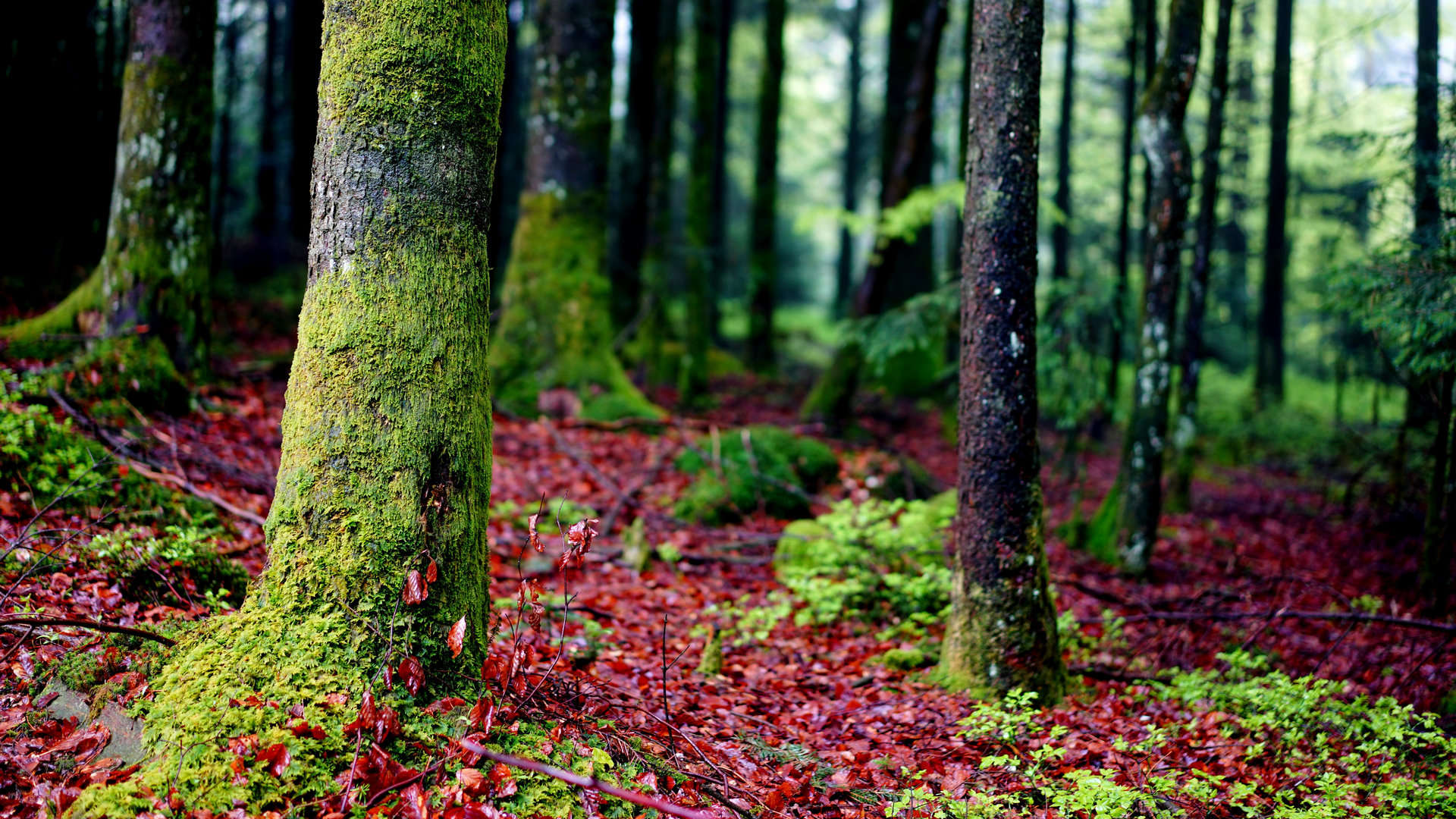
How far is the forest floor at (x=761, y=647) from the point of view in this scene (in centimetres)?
359

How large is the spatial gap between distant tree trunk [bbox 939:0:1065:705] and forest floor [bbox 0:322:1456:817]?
1.35 feet

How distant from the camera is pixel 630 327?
45.3 feet

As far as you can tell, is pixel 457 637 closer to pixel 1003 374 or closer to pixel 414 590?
pixel 414 590

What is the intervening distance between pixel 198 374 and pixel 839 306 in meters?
22.7

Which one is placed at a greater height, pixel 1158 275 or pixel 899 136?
pixel 899 136

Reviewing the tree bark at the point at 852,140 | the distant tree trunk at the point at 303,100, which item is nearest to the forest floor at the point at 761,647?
the distant tree trunk at the point at 303,100

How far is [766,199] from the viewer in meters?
17.8

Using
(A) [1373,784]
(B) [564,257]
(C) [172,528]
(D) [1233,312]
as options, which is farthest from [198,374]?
(D) [1233,312]

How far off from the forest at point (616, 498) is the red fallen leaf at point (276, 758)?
0.03 m

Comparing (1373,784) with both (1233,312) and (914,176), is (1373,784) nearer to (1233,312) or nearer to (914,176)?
(914,176)

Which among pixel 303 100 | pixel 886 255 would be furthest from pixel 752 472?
pixel 303 100

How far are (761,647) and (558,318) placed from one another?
5.88 metres

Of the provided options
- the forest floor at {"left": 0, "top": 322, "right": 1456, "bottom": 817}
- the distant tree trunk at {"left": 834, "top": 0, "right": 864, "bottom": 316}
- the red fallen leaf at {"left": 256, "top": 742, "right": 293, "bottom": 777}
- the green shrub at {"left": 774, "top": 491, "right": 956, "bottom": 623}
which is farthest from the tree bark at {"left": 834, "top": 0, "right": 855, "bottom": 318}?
the red fallen leaf at {"left": 256, "top": 742, "right": 293, "bottom": 777}

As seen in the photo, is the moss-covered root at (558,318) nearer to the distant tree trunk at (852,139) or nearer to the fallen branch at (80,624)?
the fallen branch at (80,624)
